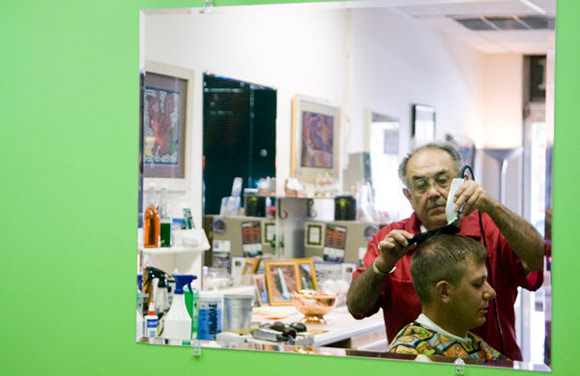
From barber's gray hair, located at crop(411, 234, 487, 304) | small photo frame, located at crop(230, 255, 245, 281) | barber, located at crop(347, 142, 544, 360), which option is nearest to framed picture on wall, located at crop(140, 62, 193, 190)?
small photo frame, located at crop(230, 255, 245, 281)

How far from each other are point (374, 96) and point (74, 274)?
147 centimetres

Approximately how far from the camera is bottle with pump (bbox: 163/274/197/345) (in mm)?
2555

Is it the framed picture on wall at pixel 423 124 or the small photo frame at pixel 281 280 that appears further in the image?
the small photo frame at pixel 281 280

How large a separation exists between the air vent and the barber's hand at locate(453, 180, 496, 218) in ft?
1.49

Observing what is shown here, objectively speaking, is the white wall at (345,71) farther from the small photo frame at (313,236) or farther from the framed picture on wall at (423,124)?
the small photo frame at (313,236)

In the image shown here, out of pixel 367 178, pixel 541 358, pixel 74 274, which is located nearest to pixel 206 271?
pixel 74 274

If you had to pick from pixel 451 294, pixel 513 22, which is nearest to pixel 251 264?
pixel 451 294

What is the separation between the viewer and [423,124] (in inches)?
97.3

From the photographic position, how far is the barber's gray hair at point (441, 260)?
2232 mm

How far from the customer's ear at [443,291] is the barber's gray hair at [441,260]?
0.01 m

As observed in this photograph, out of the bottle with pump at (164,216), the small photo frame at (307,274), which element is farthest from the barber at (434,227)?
the bottle with pump at (164,216)

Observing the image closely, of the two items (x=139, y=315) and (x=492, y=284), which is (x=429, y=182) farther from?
(x=139, y=315)

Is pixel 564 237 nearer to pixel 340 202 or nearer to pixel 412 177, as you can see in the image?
pixel 412 177

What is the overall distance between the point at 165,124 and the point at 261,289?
2.11 feet
